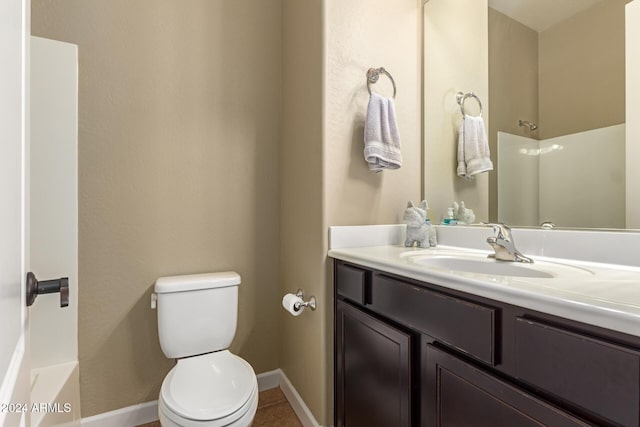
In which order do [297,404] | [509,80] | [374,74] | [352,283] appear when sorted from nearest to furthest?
1. [352,283]
2. [509,80]
3. [374,74]
4. [297,404]

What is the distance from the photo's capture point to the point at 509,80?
1312mm

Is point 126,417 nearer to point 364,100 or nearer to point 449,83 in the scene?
point 364,100

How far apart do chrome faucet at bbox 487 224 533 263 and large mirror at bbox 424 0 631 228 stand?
0.22 m

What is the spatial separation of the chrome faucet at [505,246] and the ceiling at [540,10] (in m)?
0.83

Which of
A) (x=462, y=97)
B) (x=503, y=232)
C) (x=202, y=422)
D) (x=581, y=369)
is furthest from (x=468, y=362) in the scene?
(x=462, y=97)

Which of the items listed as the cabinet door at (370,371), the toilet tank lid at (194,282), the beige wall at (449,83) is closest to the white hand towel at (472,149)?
the beige wall at (449,83)

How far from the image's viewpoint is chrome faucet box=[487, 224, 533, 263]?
1.04m

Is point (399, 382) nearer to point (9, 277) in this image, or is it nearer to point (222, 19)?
point (9, 277)

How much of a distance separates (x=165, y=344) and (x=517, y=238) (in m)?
1.53

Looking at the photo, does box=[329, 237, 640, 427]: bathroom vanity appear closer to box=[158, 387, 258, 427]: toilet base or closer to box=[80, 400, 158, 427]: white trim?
box=[158, 387, 258, 427]: toilet base

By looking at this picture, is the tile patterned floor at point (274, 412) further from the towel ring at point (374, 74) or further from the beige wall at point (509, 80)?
the towel ring at point (374, 74)

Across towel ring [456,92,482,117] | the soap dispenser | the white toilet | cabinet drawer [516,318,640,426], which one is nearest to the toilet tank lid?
the white toilet

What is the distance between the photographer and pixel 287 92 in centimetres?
168

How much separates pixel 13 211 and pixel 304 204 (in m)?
1.10
